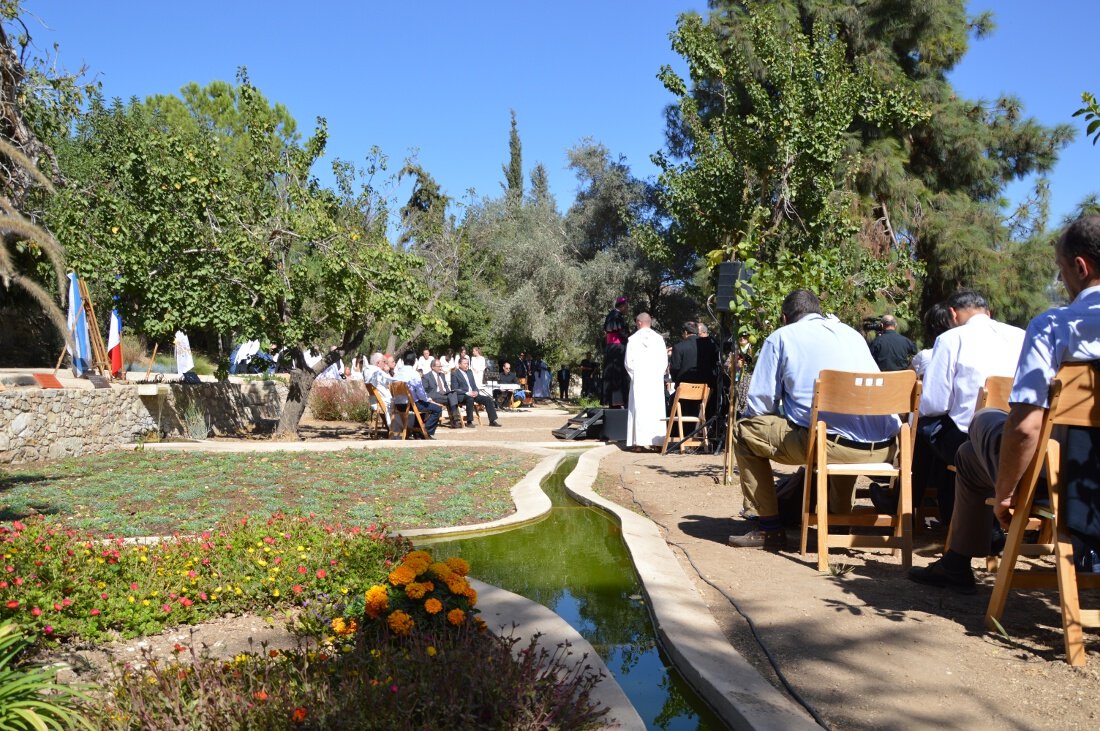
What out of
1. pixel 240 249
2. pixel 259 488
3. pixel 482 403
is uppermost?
pixel 240 249

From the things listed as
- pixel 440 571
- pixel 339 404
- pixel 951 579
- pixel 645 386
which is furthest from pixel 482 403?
pixel 440 571

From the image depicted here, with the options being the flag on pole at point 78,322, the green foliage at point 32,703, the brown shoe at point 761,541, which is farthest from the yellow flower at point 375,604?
the flag on pole at point 78,322

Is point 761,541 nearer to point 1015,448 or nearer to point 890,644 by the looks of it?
point 890,644

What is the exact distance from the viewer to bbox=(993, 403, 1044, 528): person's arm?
10.9 feet

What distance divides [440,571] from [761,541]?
2.71m

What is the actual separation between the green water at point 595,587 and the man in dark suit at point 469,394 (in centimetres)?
1028

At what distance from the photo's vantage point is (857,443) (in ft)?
17.0

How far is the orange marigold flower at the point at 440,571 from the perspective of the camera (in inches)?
135

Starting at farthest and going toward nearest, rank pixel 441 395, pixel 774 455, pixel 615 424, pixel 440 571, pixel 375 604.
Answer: pixel 441 395 < pixel 615 424 < pixel 774 455 < pixel 440 571 < pixel 375 604

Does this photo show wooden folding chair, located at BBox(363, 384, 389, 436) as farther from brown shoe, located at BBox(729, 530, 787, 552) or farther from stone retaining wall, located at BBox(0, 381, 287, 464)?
brown shoe, located at BBox(729, 530, 787, 552)

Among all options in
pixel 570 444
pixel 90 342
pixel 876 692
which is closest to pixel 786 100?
pixel 570 444

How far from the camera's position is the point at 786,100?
12.2 meters

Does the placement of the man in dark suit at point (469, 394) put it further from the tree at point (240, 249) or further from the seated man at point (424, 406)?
the tree at point (240, 249)

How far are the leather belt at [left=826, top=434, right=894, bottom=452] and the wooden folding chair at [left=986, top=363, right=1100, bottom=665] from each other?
1.52 metres
